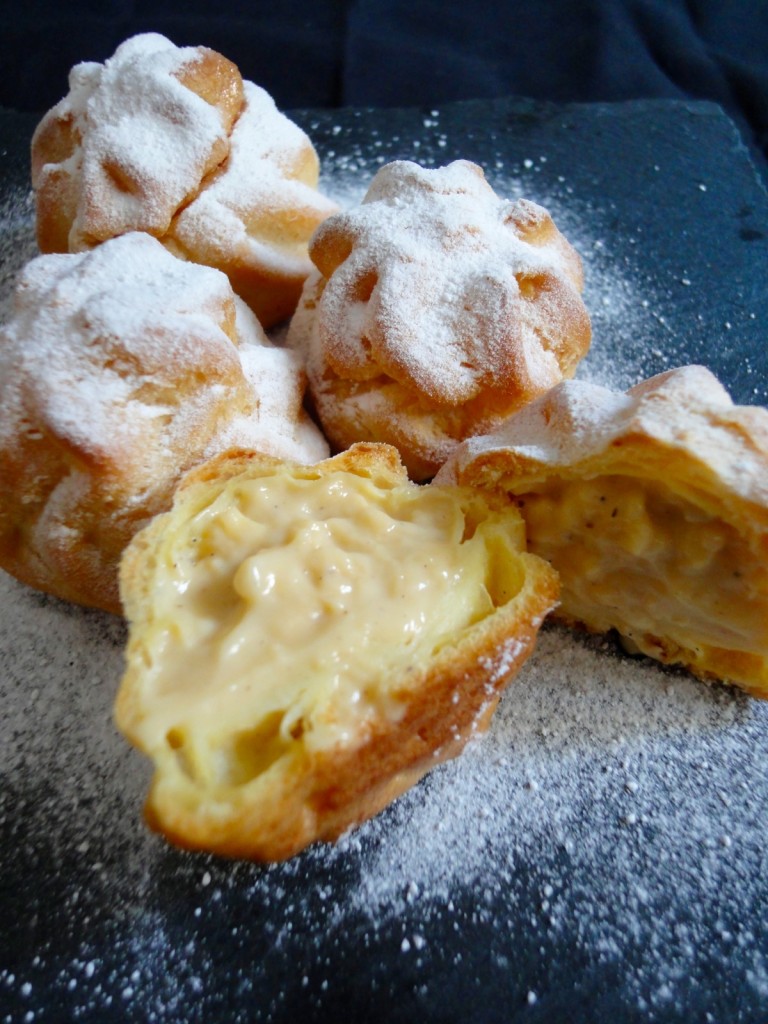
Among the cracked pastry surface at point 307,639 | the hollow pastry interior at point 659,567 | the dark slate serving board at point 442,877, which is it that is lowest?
the dark slate serving board at point 442,877

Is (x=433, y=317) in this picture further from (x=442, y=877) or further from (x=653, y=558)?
(x=442, y=877)

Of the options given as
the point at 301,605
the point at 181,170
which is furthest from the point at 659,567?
the point at 181,170

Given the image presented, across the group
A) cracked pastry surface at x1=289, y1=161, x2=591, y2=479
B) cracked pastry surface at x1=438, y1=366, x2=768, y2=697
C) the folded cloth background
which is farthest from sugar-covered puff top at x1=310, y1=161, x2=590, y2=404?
the folded cloth background

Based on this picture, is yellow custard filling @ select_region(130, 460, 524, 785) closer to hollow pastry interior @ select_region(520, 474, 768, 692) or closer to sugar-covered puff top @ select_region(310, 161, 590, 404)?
hollow pastry interior @ select_region(520, 474, 768, 692)

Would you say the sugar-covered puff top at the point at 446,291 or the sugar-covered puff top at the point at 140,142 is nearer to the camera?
the sugar-covered puff top at the point at 446,291

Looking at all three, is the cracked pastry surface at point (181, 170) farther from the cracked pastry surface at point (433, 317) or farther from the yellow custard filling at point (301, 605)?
the yellow custard filling at point (301, 605)

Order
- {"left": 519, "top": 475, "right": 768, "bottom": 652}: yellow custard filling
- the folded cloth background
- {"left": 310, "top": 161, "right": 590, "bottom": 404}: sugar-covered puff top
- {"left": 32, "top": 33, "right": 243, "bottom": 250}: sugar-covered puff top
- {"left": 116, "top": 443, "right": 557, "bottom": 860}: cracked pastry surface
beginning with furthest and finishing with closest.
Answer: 1. the folded cloth background
2. {"left": 32, "top": 33, "right": 243, "bottom": 250}: sugar-covered puff top
3. {"left": 310, "top": 161, "right": 590, "bottom": 404}: sugar-covered puff top
4. {"left": 519, "top": 475, "right": 768, "bottom": 652}: yellow custard filling
5. {"left": 116, "top": 443, "right": 557, "bottom": 860}: cracked pastry surface

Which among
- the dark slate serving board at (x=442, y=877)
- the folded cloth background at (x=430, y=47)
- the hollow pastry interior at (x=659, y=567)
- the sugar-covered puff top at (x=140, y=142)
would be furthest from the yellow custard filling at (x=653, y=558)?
the folded cloth background at (x=430, y=47)
